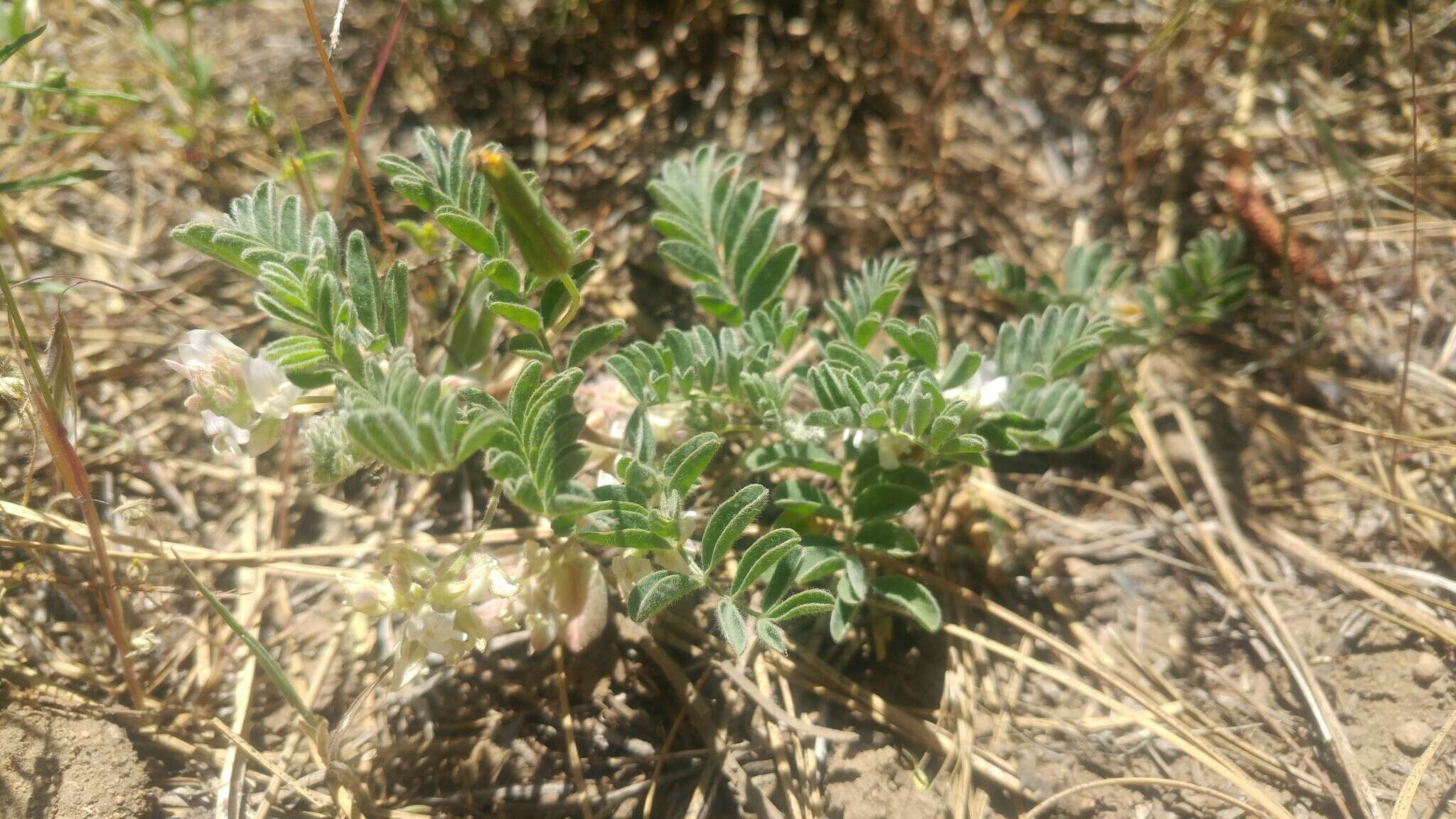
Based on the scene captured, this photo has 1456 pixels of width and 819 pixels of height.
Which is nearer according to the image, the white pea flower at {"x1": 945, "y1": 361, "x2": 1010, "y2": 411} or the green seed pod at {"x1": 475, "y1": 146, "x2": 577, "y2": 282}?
the green seed pod at {"x1": 475, "y1": 146, "x2": 577, "y2": 282}

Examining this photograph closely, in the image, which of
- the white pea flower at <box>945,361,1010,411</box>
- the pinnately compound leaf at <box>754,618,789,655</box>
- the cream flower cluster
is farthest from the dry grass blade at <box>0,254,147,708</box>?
the white pea flower at <box>945,361,1010,411</box>

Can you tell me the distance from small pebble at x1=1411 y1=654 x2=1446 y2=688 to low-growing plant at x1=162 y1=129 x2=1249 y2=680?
2.51 feet

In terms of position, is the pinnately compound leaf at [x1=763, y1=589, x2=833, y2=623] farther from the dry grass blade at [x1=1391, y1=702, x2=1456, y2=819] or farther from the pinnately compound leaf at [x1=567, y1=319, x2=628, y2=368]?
the dry grass blade at [x1=1391, y1=702, x2=1456, y2=819]

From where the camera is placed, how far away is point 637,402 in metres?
1.70

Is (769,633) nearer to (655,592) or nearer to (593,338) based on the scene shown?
(655,592)

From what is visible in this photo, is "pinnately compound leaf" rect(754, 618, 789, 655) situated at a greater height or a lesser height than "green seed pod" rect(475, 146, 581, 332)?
lesser

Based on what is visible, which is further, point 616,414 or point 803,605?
point 616,414

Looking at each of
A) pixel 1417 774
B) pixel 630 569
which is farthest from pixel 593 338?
pixel 1417 774

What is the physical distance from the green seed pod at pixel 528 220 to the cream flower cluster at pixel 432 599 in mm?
491

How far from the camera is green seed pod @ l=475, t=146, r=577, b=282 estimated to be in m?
1.31

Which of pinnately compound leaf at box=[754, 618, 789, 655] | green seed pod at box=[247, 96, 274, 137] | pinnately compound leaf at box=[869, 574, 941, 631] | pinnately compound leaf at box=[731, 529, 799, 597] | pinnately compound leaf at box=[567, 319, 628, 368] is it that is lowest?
pinnately compound leaf at box=[869, 574, 941, 631]

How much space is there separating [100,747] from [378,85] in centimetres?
185

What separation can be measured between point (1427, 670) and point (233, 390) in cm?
227

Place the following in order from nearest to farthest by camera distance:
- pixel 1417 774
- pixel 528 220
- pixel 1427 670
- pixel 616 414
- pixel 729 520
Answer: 1. pixel 528 220
2. pixel 729 520
3. pixel 1417 774
4. pixel 1427 670
5. pixel 616 414
